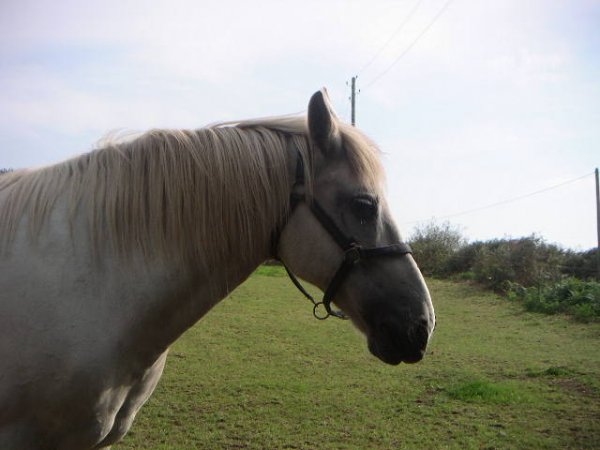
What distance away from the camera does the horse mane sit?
1.81 meters

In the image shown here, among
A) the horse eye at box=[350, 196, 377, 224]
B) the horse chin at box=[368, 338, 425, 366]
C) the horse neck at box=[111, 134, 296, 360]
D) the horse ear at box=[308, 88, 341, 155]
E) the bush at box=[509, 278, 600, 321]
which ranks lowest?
the bush at box=[509, 278, 600, 321]

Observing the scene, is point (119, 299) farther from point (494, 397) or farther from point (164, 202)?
point (494, 397)

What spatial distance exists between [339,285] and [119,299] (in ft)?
2.69

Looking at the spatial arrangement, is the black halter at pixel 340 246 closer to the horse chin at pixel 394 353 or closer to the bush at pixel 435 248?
the horse chin at pixel 394 353

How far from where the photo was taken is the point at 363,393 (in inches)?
225

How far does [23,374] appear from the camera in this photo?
63.7 inches

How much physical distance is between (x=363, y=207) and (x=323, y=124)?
0.36 metres

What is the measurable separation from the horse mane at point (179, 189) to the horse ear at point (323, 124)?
0.06 metres

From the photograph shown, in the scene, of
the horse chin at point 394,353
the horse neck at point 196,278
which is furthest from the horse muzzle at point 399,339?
the horse neck at point 196,278

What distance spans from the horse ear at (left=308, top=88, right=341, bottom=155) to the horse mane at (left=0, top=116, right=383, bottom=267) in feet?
0.19

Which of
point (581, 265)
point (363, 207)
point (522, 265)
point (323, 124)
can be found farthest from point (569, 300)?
point (323, 124)

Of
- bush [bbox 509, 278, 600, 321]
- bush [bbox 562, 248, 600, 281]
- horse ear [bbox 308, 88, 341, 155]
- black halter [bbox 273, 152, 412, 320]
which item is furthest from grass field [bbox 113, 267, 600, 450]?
bush [bbox 562, 248, 600, 281]

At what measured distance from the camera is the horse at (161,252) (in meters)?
1.66

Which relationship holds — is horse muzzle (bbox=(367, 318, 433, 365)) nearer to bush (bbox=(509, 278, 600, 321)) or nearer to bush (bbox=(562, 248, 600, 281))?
bush (bbox=(509, 278, 600, 321))
